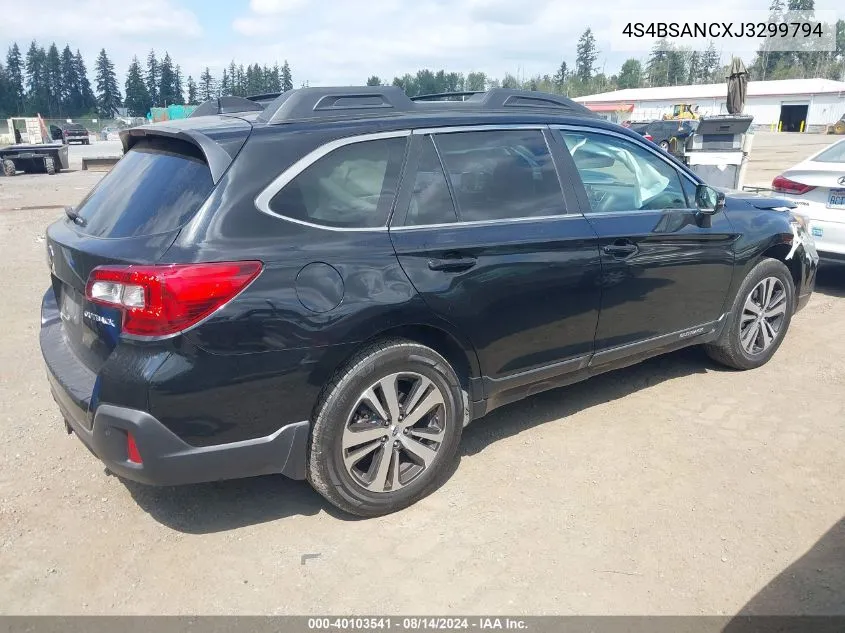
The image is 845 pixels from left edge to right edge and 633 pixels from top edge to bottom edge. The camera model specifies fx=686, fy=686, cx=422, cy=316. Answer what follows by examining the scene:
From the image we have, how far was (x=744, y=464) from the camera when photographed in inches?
143

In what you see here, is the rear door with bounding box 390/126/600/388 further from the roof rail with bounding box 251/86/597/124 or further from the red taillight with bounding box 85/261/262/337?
the red taillight with bounding box 85/261/262/337

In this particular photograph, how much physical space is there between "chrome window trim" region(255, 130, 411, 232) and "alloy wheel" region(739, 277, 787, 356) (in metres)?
2.98

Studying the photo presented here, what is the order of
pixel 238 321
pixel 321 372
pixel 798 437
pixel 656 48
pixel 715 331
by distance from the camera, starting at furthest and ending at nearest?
1. pixel 656 48
2. pixel 715 331
3. pixel 798 437
4. pixel 321 372
5. pixel 238 321

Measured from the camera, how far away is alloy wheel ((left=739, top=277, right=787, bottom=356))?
4770 millimetres

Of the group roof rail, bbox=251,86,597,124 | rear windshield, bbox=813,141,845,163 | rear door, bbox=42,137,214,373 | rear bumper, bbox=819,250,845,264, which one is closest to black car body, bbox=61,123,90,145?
rear windshield, bbox=813,141,845,163

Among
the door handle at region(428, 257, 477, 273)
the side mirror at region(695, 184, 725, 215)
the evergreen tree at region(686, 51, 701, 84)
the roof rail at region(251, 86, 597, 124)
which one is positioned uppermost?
the evergreen tree at region(686, 51, 701, 84)

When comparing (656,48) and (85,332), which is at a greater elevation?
(656,48)

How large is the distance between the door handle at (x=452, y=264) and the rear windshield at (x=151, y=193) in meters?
1.02

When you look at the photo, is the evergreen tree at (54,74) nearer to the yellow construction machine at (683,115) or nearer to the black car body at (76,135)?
the black car body at (76,135)

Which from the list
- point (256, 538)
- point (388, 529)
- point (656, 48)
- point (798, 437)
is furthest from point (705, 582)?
point (656, 48)

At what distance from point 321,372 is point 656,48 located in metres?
140

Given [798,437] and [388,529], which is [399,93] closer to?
[388,529]

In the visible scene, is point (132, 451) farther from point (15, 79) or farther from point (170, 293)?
point (15, 79)

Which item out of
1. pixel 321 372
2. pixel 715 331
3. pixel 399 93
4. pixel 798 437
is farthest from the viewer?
pixel 715 331
